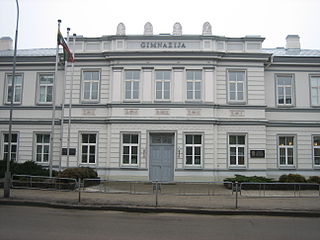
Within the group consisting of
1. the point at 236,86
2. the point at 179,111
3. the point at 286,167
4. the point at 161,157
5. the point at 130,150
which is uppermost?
the point at 236,86

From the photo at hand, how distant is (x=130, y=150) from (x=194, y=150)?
4030mm

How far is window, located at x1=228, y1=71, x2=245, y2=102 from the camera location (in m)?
19.0

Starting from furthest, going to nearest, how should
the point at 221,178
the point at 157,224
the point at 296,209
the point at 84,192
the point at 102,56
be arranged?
the point at 102,56 → the point at 221,178 → the point at 84,192 → the point at 296,209 → the point at 157,224

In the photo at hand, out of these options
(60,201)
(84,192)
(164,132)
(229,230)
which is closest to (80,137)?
(164,132)

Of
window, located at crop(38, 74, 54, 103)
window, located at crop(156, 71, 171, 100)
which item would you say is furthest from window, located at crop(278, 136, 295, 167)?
window, located at crop(38, 74, 54, 103)

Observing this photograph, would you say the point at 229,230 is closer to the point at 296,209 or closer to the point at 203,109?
the point at 296,209

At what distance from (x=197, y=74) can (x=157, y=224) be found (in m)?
12.3

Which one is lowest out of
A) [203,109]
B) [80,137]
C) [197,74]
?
[80,137]

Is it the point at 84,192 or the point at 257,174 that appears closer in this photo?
the point at 84,192

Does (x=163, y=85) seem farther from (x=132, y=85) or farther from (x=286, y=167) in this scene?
(x=286, y=167)

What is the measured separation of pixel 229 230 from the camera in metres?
7.86

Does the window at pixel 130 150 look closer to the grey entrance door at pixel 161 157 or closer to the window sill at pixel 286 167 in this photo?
the grey entrance door at pixel 161 157

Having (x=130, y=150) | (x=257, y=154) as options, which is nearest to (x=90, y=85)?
(x=130, y=150)

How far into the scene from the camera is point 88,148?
748 inches
